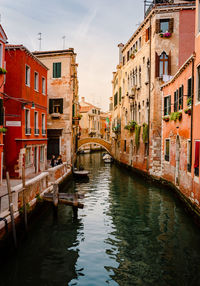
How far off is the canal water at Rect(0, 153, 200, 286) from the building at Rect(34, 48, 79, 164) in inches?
476

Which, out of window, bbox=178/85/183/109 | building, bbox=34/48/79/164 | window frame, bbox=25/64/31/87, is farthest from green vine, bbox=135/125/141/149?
window frame, bbox=25/64/31/87

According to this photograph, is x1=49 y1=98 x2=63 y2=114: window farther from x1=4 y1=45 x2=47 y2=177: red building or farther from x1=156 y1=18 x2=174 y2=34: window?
x1=156 y1=18 x2=174 y2=34: window

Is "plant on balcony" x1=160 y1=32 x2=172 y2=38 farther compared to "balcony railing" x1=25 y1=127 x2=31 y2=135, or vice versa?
"plant on balcony" x1=160 y1=32 x2=172 y2=38

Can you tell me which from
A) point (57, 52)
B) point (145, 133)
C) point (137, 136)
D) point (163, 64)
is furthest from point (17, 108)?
point (57, 52)

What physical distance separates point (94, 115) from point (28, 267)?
54.0 meters

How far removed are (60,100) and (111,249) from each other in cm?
1818

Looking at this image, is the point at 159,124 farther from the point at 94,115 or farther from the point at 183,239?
the point at 94,115

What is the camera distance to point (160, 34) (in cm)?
1875

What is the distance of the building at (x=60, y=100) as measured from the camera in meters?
24.4

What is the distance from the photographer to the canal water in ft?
20.9

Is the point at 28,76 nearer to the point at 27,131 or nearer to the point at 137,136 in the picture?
the point at 27,131

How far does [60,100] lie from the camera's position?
80.6 feet

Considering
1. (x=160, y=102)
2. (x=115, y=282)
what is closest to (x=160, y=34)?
(x=160, y=102)

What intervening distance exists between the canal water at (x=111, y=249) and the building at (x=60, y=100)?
12.1 m
